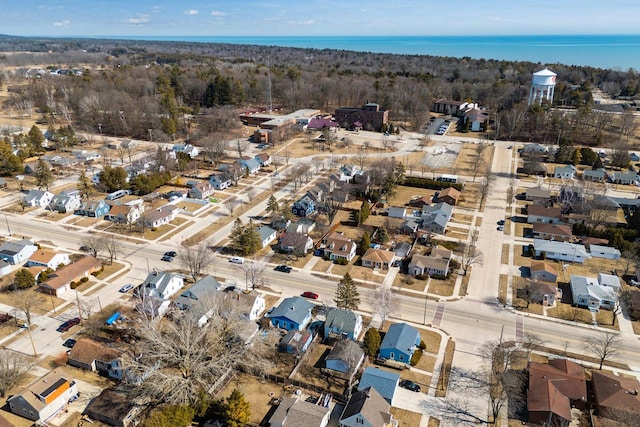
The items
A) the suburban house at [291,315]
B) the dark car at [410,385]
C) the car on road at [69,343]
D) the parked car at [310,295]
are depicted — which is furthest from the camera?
the parked car at [310,295]

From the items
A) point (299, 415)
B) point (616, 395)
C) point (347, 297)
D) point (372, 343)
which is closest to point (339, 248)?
point (347, 297)

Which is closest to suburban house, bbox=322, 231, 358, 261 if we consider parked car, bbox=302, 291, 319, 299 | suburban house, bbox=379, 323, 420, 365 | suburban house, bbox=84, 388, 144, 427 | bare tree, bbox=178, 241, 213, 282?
parked car, bbox=302, 291, 319, 299

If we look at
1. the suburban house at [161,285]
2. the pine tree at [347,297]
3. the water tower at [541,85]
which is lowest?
the suburban house at [161,285]

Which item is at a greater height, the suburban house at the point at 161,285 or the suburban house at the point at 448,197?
the suburban house at the point at 448,197

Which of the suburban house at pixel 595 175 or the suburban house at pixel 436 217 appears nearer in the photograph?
the suburban house at pixel 436 217

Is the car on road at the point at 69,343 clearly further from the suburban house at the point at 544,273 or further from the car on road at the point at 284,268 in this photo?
the suburban house at the point at 544,273

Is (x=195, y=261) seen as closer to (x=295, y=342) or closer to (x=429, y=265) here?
(x=295, y=342)

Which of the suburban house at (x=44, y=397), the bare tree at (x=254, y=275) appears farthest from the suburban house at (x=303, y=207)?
the suburban house at (x=44, y=397)
